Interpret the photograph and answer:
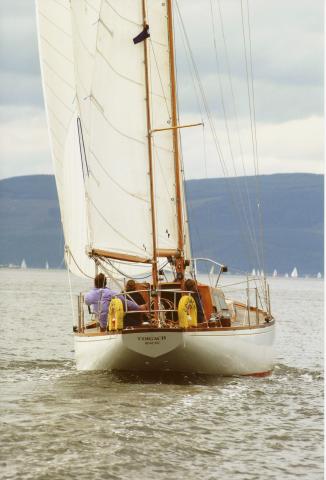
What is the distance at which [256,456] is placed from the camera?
15062mm

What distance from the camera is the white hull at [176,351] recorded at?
20953mm

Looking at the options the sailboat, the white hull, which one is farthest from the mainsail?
the white hull

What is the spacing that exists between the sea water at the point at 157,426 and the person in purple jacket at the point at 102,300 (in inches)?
50.2

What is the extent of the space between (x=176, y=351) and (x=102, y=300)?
2840 mm

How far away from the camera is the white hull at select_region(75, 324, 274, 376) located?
2095cm

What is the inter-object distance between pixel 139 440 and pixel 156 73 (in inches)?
455

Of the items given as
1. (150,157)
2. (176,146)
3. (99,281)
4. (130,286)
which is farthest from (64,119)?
(130,286)

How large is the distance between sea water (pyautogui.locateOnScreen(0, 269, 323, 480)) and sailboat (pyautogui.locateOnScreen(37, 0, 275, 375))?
646 mm

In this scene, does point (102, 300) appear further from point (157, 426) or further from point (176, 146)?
point (157, 426)

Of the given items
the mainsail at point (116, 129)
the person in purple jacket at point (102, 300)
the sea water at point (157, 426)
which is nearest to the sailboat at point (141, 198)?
the mainsail at point (116, 129)

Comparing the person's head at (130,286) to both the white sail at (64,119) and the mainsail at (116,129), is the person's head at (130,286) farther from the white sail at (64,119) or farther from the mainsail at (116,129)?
the white sail at (64,119)

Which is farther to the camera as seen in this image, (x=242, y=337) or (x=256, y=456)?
(x=242, y=337)

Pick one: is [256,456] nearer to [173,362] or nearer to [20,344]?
[173,362]

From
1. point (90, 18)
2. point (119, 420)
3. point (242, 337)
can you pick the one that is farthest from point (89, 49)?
point (119, 420)
